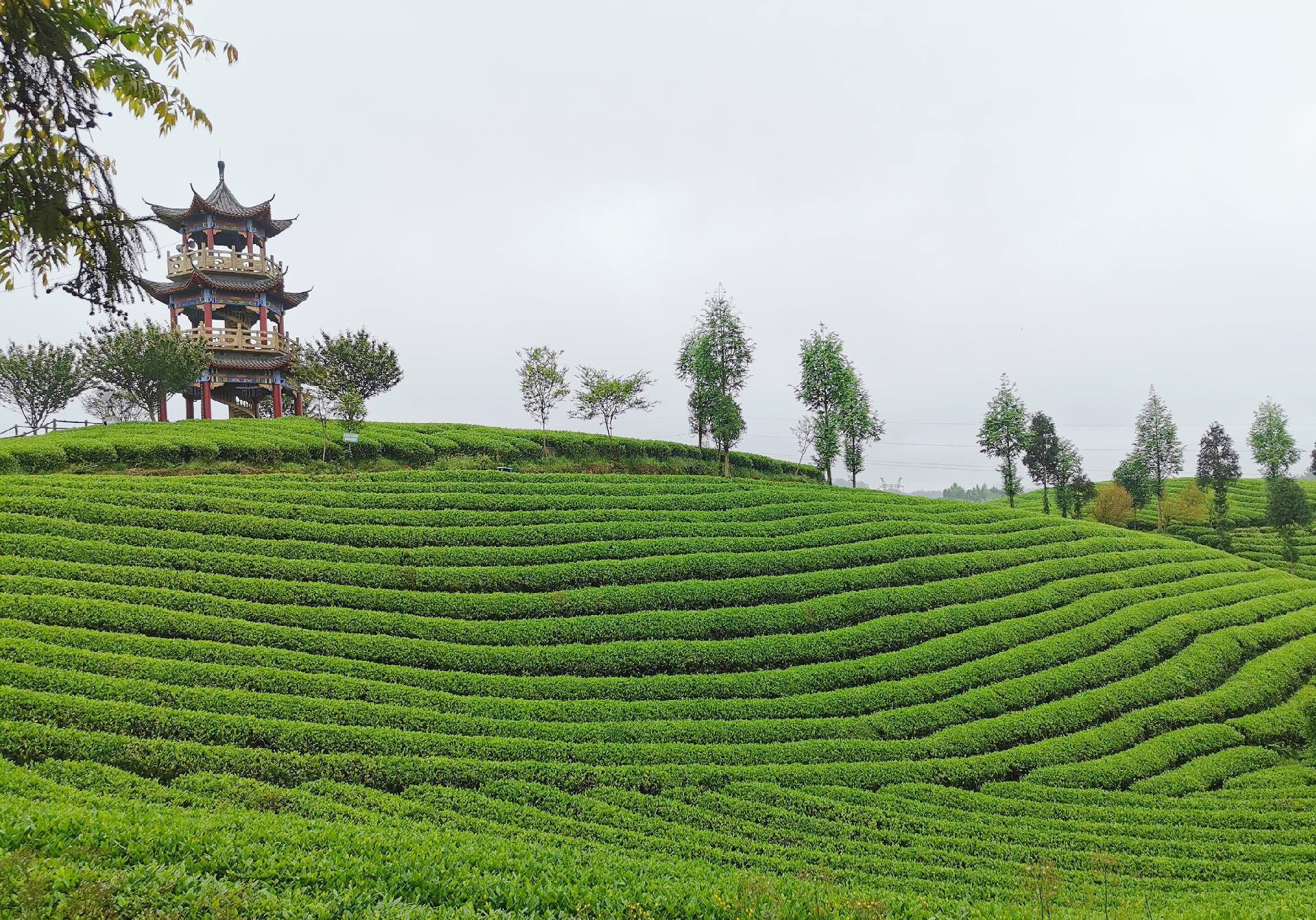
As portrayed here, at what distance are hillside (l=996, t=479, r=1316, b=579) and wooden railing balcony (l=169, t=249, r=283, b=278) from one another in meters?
46.0

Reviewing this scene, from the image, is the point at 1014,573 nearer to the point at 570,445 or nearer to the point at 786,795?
the point at 786,795

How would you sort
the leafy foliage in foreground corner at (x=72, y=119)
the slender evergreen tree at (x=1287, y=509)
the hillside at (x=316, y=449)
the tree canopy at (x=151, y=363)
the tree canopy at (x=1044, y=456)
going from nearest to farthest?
the leafy foliage in foreground corner at (x=72, y=119)
the hillside at (x=316, y=449)
the tree canopy at (x=151, y=363)
the slender evergreen tree at (x=1287, y=509)
the tree canopy at (x=1044, y=456)

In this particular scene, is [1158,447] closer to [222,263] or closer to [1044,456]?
[1044,456]

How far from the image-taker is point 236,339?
28172 millimetres

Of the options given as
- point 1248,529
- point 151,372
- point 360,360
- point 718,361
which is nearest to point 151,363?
point 151,372

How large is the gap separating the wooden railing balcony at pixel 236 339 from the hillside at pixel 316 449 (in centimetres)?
581

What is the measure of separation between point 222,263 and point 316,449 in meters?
14.8

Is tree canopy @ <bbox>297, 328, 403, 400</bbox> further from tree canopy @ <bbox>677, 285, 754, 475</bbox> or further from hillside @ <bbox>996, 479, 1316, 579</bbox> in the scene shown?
hillside @ <bbox>996, 479, 1316, 579</bbox>

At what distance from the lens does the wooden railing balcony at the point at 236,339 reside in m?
27.7

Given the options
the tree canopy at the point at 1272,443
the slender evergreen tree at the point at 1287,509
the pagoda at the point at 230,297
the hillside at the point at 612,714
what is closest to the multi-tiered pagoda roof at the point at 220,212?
the pagoda at the point at 230,297

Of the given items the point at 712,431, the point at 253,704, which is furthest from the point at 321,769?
the point at 712,431

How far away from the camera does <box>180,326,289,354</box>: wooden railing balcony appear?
27.7 m

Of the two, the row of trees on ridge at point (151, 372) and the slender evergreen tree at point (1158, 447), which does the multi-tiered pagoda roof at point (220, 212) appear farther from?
the slender evergreen tree at point (1158, 447)

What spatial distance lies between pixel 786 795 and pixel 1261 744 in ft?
37.3
